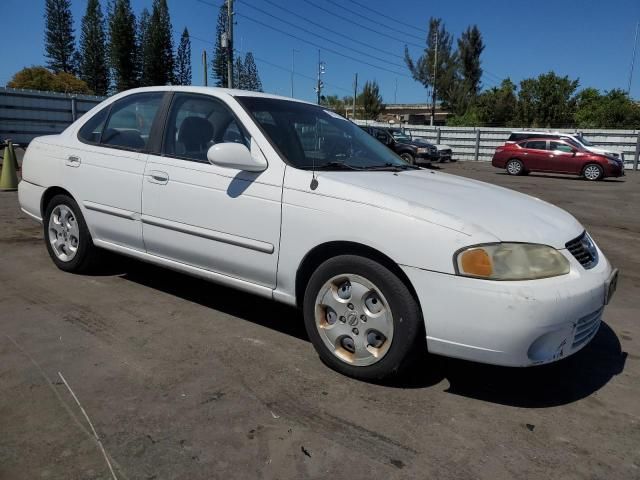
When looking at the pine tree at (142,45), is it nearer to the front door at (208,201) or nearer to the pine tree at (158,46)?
the pine tree at (158,46)

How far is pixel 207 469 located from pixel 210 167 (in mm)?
1938

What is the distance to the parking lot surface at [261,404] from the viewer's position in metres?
2.26

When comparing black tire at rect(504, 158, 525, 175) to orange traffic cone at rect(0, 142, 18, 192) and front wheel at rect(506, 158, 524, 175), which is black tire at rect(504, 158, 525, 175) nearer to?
front wheel at rect(506, 158, 524, 175)

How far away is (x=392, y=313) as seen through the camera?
2.77 metres

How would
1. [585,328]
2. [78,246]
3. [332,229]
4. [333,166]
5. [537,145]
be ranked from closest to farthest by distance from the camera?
1. [585,328]
2. [332,229]
3. [333,166]
4. [78,246]
5. [537,145]

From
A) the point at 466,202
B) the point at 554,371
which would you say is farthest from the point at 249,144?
the point at 554,371

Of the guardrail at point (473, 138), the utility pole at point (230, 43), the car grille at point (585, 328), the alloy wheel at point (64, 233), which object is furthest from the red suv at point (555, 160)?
the alloy wheel at point (64, 233)

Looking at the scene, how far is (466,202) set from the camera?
2.98 metres

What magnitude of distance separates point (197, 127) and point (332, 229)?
58.4 inches

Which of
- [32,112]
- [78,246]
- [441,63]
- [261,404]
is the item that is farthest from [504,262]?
[441,63]

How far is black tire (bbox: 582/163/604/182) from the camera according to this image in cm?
1911

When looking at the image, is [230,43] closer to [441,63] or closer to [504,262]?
[504,262]

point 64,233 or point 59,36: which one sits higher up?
point 59,36

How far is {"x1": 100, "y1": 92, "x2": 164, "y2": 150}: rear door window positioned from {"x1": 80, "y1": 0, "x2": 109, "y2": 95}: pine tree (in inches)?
2833
